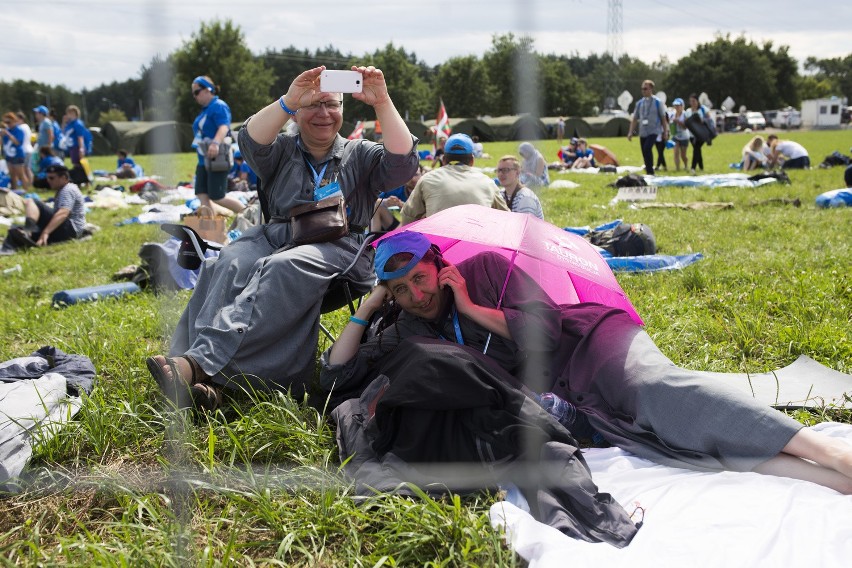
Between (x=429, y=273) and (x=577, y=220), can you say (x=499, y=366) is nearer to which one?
(x=429, y=273)

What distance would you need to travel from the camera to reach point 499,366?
8.40 ft

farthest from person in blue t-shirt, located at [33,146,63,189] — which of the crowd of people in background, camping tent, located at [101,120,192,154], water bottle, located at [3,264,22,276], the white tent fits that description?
the white tent

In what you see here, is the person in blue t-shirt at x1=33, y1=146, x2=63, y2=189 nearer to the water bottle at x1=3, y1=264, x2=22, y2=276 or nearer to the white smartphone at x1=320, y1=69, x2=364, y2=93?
the water bottle at x1=3, y1=264, x2=22, y2=276

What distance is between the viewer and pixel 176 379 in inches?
105

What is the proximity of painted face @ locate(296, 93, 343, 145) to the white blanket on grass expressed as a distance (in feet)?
6.08

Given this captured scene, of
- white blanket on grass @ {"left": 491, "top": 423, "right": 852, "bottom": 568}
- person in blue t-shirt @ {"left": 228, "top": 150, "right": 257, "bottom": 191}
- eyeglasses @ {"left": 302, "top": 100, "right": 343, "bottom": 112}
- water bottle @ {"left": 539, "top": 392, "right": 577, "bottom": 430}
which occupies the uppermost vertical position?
eyeglasses @ {"left": 302, "top": 100, "right": 343, "bottom": 112}

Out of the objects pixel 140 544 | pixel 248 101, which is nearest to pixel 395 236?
pixel 140 544

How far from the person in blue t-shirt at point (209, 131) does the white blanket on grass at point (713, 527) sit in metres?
5.73

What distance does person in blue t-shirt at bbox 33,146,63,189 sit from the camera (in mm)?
13422

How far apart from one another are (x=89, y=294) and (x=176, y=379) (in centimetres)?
303

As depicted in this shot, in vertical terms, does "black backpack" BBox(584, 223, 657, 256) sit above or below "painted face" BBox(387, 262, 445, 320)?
below

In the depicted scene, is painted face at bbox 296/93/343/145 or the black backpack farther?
the black backpack

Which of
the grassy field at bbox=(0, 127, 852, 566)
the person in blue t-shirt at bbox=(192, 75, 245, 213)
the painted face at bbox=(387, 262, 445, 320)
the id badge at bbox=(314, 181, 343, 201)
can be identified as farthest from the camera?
the person in blue t-shirt at bbox=(192, 75, 245, 213)

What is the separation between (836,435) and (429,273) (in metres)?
1.48
